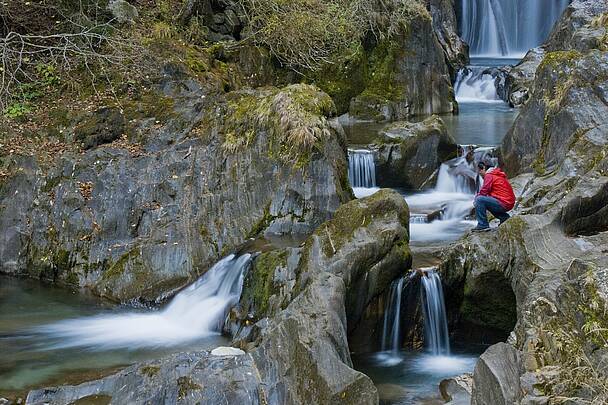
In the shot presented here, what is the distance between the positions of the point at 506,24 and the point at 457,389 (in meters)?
26.4

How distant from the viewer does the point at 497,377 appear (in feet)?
16.5

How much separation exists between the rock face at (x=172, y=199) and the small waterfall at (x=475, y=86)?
12903mm

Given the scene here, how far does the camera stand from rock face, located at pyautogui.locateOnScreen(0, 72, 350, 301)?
33.6ft

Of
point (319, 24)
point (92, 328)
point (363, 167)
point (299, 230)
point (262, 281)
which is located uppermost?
point (319, 24)

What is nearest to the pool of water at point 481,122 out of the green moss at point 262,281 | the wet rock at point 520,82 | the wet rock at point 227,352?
the wet rock at point 520,82

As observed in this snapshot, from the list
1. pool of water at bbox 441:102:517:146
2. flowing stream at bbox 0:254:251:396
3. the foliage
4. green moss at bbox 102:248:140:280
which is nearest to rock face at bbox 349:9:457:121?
the foliage

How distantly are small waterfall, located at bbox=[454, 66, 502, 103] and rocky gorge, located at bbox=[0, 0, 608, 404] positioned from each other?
8.30 meters

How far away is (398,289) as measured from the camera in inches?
329

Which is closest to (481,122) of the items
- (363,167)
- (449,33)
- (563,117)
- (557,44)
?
(557,44)

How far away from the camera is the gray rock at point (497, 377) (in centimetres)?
494

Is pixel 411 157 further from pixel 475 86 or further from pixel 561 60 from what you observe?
pixel 475 86

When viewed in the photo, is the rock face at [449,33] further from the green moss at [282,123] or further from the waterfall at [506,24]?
the green moss at [282,123]

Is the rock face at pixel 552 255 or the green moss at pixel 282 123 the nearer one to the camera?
the rock face at pixel 552 255

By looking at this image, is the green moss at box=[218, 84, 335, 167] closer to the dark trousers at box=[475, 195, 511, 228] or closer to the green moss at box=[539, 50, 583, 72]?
the dark trousers at box=[475, 195, 511, 228]
